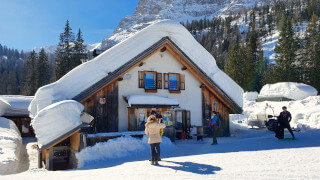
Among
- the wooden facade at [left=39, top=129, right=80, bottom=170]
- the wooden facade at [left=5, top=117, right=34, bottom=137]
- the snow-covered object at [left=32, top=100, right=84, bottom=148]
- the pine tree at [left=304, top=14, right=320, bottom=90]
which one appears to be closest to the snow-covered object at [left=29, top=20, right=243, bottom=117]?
the wooden facade at [left=39, top=129, right=80, bottom=170]

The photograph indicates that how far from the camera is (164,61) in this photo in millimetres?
17047

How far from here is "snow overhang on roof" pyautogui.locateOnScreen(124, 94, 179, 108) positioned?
14.7 m

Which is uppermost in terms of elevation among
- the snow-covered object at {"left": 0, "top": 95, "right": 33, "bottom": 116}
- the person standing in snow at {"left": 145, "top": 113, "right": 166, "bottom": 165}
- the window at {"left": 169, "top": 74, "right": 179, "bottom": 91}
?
the window at {"left": 169, "top": 74, "right": 179, "bottom": 91}

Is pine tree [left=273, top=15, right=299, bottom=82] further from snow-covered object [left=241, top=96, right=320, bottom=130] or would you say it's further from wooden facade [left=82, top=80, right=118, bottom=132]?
wooden facade [left=82, top=80, right=118, bottom=132]

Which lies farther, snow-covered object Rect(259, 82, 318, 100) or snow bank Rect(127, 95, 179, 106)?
snow-covered object Rect(259, 82, 318, 100)

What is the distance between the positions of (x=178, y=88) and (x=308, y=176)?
1200cm

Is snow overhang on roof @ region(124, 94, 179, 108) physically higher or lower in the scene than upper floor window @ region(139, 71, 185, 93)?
lower

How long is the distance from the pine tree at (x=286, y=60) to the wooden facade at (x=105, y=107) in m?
38.2

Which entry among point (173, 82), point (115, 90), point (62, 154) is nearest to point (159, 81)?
point (173, 82)

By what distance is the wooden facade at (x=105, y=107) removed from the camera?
47.6ft

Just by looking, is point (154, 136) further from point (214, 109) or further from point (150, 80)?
point (214, 109)

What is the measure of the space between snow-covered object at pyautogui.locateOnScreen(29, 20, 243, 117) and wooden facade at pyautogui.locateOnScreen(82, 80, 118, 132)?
961 mm

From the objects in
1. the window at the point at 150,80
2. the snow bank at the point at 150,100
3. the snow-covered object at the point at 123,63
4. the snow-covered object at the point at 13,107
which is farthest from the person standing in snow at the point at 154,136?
the snow-covered object at the point at 13,107

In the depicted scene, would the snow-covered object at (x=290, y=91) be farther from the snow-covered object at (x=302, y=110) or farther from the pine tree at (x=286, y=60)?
the pine tree at (x=286, y=60)
